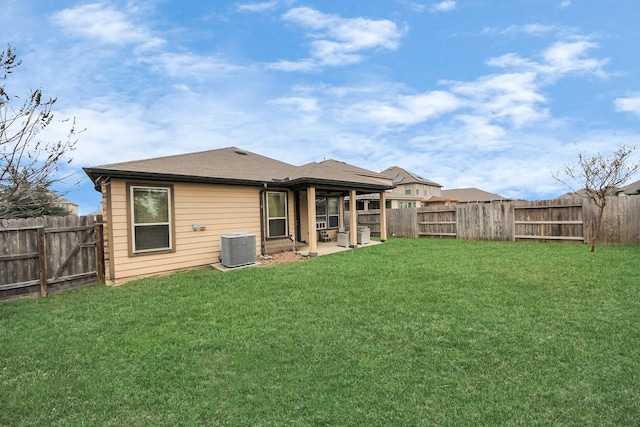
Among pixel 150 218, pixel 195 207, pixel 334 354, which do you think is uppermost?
pixel 195 207

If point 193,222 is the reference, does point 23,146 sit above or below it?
above

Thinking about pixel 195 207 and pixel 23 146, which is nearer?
pixel 23 146

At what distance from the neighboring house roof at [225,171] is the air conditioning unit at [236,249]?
171 cm

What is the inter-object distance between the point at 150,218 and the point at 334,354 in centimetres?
654

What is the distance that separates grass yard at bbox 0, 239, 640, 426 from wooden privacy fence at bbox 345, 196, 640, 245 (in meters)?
6.27

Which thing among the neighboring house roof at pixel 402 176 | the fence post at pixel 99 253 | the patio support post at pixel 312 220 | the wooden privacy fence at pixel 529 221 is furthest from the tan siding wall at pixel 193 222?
the neighboring house roof at pixel 402 176

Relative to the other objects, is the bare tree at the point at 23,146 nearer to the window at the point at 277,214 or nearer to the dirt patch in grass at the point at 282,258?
the dirt patch in grass at the point at 282,258

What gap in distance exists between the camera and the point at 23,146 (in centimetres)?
342

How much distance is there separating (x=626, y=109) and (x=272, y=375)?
16.3 m

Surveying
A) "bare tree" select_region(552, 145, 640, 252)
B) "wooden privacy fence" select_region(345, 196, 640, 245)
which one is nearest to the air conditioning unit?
"wooden privacy fence" select_region(345, 196, 640, 245)

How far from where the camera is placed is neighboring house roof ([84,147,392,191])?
754 cm

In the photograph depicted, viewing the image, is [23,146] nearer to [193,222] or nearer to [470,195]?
[193,222]

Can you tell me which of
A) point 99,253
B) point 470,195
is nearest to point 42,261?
point 99,253

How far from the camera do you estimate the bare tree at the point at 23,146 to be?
3.23 meters
